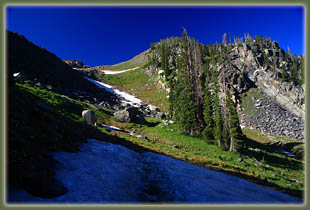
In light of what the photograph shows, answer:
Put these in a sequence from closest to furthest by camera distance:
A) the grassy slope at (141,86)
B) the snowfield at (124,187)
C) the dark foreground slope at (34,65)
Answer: the snowfield at (124,187)
the dark foreground slope at (34,65)
the grassy slope at (141,86)

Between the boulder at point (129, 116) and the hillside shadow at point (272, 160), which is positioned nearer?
the hillside shadow at point (272, 160)

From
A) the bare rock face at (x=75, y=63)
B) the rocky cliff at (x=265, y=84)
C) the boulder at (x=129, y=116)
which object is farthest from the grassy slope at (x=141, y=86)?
the bare rock face at (x=75, y=63)

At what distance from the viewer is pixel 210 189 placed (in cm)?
649

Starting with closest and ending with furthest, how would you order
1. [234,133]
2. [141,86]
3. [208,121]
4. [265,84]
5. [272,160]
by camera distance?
[234,133] < [272,160] < [208,121] < [265,84] < [141,86]

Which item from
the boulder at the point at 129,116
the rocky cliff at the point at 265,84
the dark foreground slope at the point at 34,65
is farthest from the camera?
the rocky cliff at the point at 265,84

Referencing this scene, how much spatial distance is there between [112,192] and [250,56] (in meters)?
110

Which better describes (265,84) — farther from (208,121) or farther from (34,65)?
(34,65)

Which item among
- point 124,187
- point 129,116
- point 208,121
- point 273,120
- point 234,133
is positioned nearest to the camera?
point 124,187

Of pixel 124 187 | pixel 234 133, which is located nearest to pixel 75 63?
pixel 234 133

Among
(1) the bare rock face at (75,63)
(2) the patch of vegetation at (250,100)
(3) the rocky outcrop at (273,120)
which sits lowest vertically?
(3) the rocky outcrop at (273,120)

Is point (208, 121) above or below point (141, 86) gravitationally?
below

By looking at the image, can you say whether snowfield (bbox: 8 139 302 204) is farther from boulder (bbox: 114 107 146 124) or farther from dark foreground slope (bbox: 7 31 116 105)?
dark foreground slope (bbox: 7 31 116 105)

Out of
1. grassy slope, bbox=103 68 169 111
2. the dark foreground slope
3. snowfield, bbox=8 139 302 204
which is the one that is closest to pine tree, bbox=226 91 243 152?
snowfield, bbox=8 139 302 204

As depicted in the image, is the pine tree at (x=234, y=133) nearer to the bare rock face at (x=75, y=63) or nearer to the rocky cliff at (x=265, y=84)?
the rocky cliff at (x=265, y=84)
